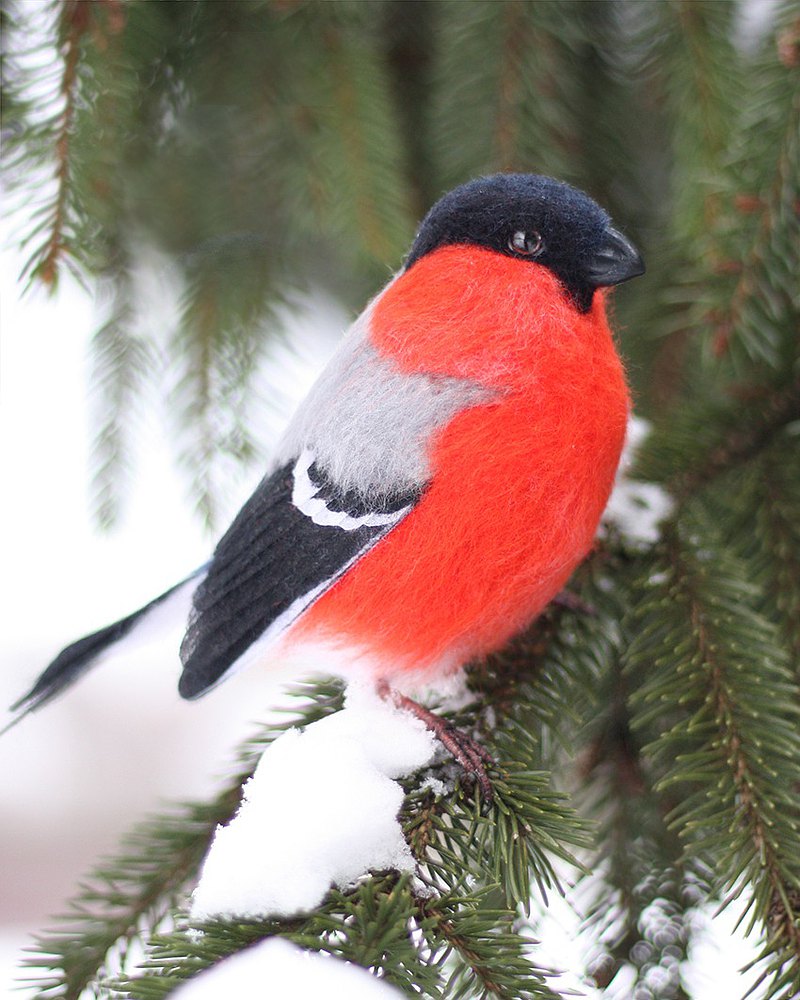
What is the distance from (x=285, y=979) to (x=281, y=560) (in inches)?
25.6

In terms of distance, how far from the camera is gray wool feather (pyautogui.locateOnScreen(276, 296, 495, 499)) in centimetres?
141

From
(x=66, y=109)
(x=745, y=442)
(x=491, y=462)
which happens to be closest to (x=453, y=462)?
(x=491, y=462)

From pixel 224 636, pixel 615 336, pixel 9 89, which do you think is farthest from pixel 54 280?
pixel 615 336

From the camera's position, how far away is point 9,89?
1738 millimetres

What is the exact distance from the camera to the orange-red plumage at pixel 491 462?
1.38 metres

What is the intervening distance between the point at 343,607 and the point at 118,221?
51.0 inches

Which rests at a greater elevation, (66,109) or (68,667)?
(66,109)

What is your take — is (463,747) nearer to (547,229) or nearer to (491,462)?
(491,462)

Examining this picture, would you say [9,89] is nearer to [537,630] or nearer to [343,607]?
[343,607]

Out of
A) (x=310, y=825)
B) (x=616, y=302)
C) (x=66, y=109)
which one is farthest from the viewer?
(x=616, y=302)

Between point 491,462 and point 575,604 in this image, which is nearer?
point 491,462

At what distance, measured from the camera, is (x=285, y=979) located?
3.26 ft

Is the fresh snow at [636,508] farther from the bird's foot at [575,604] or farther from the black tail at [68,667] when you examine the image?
the black tail at [68,667]

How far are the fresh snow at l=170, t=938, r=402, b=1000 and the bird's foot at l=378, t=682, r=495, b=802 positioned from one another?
0.37 meters
